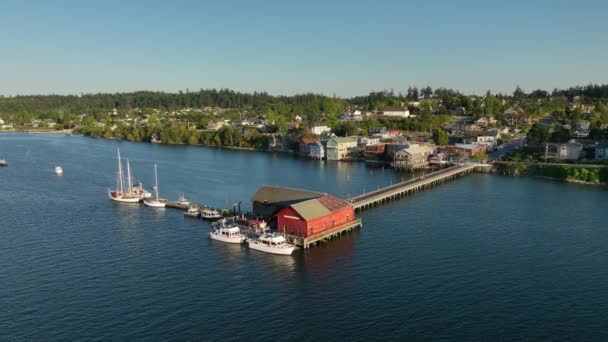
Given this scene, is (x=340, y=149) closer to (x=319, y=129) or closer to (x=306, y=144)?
(x=306, y=144)

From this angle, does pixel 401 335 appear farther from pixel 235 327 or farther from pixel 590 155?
pixel 590 155

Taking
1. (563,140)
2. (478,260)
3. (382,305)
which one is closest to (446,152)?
(563,140)

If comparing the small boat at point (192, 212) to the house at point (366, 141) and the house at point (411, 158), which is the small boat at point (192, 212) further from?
the house at point (366, 141)

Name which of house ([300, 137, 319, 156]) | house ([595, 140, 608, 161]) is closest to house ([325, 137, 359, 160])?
house ([300, 137, 319, 156])

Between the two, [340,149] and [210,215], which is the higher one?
[340,149]

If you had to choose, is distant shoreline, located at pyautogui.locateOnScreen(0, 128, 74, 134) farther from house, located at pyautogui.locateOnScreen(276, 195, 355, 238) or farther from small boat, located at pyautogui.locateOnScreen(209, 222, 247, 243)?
house, located at pyautogui.locateOnScreen(276, 195, 355, 238)

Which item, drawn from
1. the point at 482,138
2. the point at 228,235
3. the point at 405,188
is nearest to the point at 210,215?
the point at 228,235
